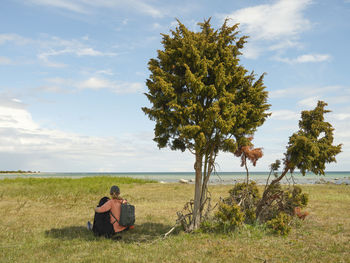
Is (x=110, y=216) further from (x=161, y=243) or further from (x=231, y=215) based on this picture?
(x=231, y=215)

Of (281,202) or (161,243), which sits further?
(281,202)

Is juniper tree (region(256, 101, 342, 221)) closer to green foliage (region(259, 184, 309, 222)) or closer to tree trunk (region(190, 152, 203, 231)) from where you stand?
green foliage (region(259, 184, 309, 222))

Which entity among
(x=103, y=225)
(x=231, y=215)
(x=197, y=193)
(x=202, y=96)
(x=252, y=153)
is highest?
(x=202, y=96)

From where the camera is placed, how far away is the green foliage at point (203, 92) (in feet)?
35.4

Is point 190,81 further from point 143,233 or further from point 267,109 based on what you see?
point 143,233

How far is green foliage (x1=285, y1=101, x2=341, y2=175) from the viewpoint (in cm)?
1170

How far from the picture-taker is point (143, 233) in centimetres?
1252

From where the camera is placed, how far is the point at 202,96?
11.5 m

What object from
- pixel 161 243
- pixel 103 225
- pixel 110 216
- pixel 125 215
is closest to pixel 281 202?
pixel 161 243

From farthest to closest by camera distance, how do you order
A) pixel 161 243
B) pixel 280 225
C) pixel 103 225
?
1. pixel 280 225
2. pixel 103 225
3. pixel 161 243

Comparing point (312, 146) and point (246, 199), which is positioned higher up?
point (312, 146)

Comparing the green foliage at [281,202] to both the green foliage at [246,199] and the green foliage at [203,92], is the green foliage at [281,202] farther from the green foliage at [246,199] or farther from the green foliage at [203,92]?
the green foliage at [203,92]

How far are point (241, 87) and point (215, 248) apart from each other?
→ 6.24 metres

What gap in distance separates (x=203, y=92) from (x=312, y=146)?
464cm
